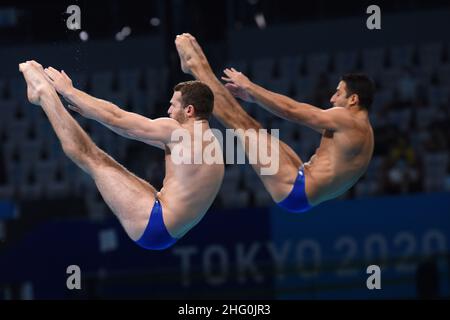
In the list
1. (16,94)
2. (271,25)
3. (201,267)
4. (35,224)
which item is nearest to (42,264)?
(35,224)

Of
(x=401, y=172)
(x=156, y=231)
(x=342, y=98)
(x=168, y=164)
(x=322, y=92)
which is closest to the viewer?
(x=156, y=231)

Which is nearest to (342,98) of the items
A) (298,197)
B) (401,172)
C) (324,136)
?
(324,136)

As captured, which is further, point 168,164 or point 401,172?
point 401,172

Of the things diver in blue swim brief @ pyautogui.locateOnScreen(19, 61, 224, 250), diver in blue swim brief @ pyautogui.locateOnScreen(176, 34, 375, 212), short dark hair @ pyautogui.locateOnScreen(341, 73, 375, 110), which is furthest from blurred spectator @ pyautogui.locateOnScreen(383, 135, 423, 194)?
diver in blue swim brief @ pyautogui.locateOnScreen(19, 61, 224, 250)

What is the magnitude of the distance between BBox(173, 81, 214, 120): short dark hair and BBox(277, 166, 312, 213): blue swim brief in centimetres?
88

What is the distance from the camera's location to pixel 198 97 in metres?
7.27

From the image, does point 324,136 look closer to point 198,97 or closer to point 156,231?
point 198,97

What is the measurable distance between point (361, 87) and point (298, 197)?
3.15 ft

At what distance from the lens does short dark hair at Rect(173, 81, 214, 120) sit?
23.8 ft

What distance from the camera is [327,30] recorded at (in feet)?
47.5

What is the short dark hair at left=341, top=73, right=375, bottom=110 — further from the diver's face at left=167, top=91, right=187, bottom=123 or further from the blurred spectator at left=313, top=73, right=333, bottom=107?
the blurred spectator at left=313, top=73, right=333, bottom=107

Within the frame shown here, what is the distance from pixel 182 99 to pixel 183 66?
1.78ft

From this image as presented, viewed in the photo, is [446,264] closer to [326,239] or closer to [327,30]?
[326,239]

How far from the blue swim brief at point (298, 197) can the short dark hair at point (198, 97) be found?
88 centimetres
